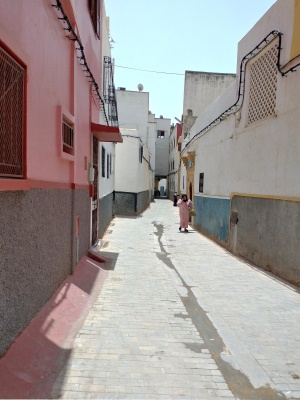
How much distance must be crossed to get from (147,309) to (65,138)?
117 inches

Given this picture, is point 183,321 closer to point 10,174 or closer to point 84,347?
point 84,347

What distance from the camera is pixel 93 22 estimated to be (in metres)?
6.87

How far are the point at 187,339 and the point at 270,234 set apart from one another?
3.80 meters

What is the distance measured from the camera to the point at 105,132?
696 centimetres

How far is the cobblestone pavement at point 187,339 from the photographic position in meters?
2.56

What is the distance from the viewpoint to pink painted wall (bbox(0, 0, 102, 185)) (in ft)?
8.70

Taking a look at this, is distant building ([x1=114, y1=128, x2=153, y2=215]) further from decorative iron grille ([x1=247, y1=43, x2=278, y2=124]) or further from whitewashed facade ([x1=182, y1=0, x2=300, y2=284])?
decorative iron grille ([x1=247, y1=43, x2=278, y2=124])

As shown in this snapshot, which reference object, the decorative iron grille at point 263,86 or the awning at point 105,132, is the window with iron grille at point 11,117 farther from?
the decorative iron grille at point 263,86

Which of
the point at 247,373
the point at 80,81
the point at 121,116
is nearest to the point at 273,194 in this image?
the point at 247,373

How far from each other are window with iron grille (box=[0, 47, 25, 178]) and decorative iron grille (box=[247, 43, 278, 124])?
18.3 feet

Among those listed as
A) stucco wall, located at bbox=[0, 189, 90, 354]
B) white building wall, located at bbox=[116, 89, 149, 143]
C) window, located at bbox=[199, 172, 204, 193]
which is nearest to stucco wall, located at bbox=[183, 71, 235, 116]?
white building wall, located at bbox=[116, 89, 149, 143]

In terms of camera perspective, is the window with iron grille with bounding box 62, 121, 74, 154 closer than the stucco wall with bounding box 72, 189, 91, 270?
Yes

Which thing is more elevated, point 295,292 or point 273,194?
point 273,194

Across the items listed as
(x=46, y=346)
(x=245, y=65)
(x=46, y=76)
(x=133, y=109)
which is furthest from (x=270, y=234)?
(x=133, y=109)
